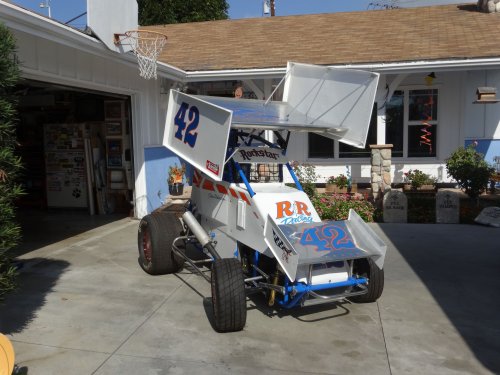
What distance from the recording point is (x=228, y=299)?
437cm

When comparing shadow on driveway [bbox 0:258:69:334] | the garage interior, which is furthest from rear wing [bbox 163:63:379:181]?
the garage interior

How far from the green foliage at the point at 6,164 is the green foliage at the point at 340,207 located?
6.34 metres

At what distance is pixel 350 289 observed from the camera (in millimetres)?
4848

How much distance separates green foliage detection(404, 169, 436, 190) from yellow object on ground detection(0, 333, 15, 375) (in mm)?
9945

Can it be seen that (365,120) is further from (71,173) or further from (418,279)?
(71,173)

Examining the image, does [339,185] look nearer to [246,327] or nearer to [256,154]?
[256,154]

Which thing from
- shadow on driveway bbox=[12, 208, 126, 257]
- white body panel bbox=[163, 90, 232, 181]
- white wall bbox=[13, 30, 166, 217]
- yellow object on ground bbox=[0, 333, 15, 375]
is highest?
white wall bbox=[13, 30, 166, 217]

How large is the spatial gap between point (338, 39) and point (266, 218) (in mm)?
8717

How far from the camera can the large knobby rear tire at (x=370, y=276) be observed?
16.5 feet

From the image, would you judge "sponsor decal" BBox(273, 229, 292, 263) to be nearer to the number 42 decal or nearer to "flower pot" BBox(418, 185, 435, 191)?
the number 42 decal

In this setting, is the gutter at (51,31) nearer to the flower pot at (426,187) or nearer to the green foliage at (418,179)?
the green foliage at (418,179)

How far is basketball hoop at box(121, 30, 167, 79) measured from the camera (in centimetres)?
809

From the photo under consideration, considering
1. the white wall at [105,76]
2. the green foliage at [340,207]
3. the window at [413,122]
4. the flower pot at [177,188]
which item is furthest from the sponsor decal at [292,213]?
the window at [413,122]

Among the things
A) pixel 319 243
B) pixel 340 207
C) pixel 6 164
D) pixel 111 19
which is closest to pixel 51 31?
pixel 111 19
